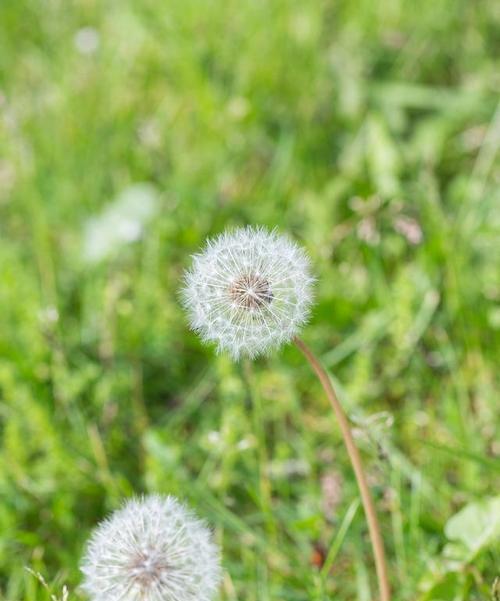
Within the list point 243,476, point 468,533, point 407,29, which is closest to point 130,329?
point 243,476

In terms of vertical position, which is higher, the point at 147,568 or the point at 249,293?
the point at 249,293

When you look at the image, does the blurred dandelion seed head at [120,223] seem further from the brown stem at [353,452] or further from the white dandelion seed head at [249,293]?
the brown stem at [353,452]

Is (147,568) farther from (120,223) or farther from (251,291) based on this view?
(120,223)

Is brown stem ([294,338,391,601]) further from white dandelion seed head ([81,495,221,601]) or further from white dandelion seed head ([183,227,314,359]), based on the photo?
white dandelion seed head ([81,495,221,601])

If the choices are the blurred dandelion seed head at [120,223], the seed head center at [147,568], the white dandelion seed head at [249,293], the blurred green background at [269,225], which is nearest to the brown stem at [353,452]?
the white dandelion seed head at [249,293]

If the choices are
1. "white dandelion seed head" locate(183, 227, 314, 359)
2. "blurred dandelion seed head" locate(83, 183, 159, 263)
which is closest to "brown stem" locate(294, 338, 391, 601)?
"white dandelion seed head" locate(183, 227, 314, 359)

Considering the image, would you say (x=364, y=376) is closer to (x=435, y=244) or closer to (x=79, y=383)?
(x=435, y=244)

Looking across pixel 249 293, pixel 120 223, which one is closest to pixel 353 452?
pixel 249 293
